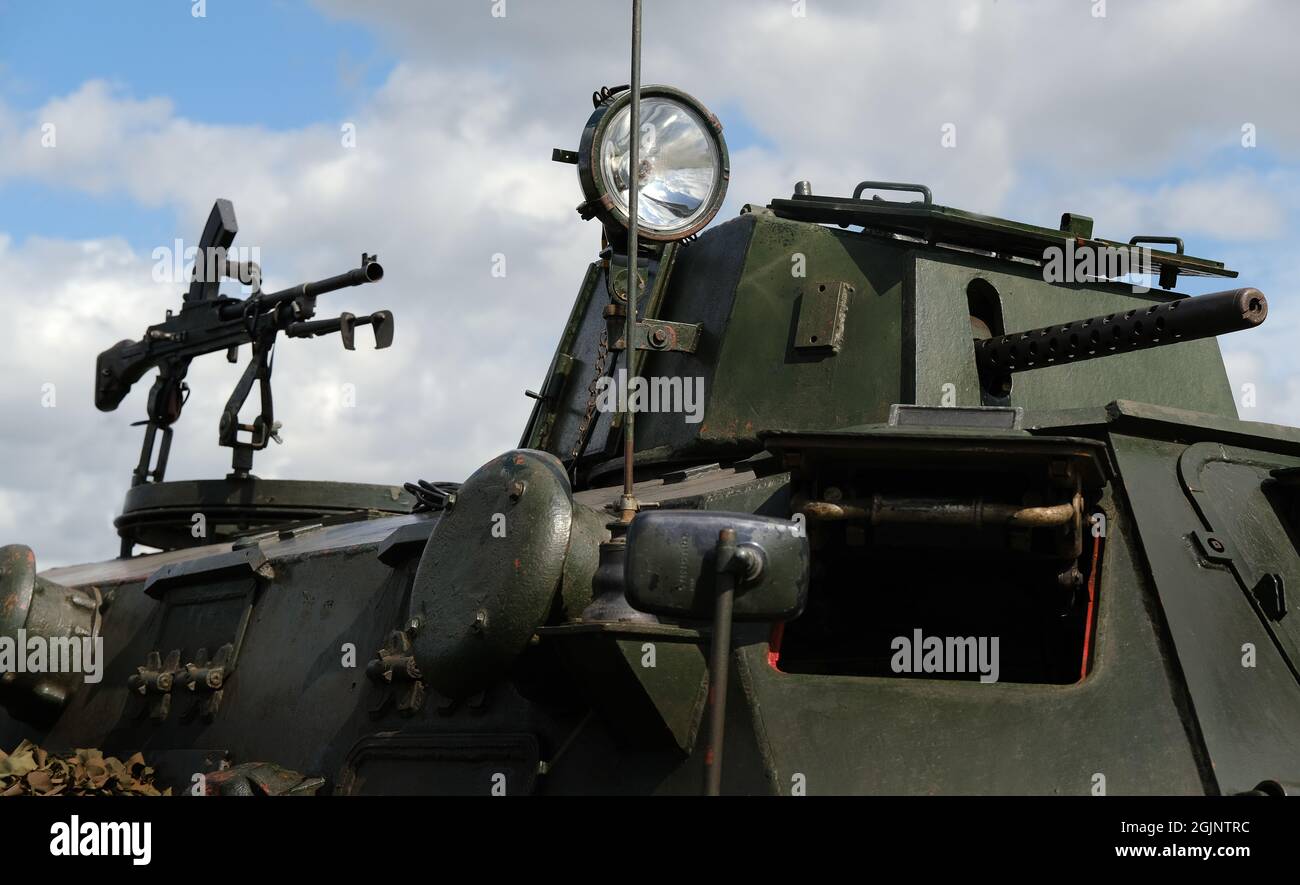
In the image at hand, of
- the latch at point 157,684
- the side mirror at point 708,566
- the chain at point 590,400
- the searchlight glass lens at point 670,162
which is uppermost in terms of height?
the searchlight glass lens at point 670,162

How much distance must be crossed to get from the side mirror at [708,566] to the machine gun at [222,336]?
6.59m

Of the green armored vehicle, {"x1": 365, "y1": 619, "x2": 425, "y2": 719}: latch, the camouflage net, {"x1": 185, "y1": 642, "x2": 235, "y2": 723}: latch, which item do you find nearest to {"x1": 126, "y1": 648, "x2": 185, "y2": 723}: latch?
the green armored vehicle

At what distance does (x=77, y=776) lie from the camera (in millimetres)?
6207

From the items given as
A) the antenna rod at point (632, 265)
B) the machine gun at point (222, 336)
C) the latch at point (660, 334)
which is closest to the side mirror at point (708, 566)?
the antenna rod at point (632, 265)

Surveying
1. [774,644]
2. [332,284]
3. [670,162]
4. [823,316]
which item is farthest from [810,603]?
[332,284]

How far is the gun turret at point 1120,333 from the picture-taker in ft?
17.5

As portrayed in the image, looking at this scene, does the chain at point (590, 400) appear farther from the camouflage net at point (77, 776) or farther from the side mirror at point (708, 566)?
the side mirror at point (708, 566)

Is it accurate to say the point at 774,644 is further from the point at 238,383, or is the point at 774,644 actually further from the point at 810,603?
the point at 238,383

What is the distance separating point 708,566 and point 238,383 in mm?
8051

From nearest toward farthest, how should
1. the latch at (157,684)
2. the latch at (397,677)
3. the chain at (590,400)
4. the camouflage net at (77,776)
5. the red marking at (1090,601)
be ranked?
1. the red marking at (1090,601)
2. the latch at (397,677)
3. the camouflage net at (77,776)
4. the latch at (157,684)
5. the chain at (590,400)

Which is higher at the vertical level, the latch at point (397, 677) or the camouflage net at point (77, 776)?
the latch at point (397, 677)

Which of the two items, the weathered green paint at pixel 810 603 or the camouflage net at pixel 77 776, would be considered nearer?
the weathered green paint at pixel 810 603
